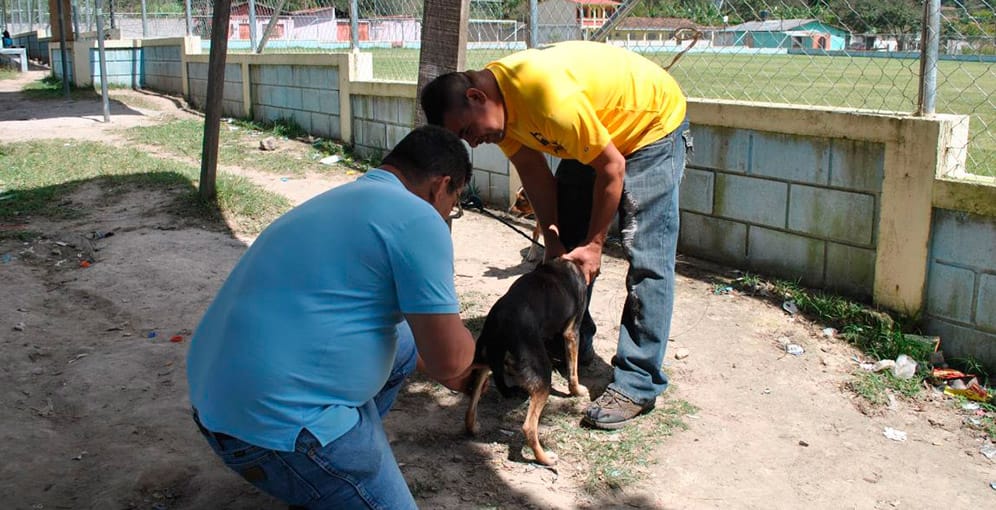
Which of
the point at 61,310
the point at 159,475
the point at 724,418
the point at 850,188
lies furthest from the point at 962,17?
the point at 61,310

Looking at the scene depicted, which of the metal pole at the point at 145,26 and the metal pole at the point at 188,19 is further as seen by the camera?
the metal pole at the point at 145,26

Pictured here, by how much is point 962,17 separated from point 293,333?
3.89m

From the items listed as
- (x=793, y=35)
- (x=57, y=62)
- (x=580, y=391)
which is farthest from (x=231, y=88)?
(x=57, y=62)

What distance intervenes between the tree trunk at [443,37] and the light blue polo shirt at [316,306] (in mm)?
1732

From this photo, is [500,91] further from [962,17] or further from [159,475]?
[962,17]

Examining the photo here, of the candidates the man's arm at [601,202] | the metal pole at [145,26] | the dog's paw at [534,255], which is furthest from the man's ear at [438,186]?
the metal pole at [145,26]

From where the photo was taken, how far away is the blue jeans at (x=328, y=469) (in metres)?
2.05

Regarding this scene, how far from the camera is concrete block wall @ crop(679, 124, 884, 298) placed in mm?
4688

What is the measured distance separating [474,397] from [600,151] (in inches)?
42.6

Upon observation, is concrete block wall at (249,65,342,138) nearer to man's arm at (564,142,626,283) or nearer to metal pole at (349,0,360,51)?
metal pole at (349,0,360,51)

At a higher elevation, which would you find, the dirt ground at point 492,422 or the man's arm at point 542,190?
the man's arm at point 542,190

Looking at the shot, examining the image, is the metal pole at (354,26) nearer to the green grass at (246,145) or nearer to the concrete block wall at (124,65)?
the green grass at (246,145)

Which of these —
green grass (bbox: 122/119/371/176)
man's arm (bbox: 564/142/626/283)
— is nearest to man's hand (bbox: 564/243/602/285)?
man's arm (bbox: 564/142/626/283)

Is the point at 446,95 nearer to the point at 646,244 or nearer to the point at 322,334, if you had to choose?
the point at 646,244
